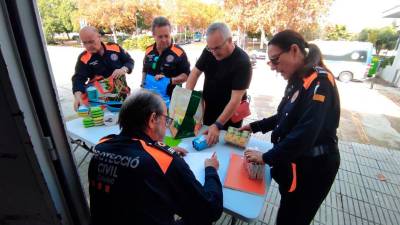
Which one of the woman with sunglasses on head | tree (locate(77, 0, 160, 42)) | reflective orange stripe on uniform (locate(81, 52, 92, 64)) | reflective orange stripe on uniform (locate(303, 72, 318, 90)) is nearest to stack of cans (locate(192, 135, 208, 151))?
the woman with sunglasses on head

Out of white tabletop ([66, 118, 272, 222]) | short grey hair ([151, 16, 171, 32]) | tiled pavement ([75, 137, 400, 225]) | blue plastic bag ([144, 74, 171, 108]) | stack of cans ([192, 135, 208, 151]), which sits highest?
short grey hair ([151, 16, 171, 32])

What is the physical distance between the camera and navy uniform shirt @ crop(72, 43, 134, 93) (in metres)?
2.68

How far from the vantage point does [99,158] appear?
1.04 metres

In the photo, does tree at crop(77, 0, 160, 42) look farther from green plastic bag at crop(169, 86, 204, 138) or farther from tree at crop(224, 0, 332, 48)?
green plastic bag at crop(169, 86, 204, 138)

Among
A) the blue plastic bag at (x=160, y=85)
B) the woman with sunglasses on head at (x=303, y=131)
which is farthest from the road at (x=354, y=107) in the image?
the woman with sunglasses on head at (x=303, y=131)

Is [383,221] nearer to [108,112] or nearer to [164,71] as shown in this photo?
[164,71]

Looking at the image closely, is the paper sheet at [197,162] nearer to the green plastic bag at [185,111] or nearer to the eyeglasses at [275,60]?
the green plastic bag at [185,111]

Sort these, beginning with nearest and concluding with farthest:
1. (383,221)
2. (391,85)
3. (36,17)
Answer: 1. (36,17)
2. (383,221)
3. (391,85)

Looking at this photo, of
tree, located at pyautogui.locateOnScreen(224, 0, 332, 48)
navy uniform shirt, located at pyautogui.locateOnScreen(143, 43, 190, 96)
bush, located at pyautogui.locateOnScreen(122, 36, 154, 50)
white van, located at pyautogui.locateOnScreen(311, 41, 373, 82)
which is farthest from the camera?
bush, located at pyautogui.locateOnScreen(122, 36, 154, 50)

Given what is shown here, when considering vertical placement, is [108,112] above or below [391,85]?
above

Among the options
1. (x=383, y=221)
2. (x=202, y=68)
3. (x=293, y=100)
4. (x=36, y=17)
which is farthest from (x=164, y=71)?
(x=383, y=221)

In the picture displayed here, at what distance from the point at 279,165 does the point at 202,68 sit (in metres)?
1.27

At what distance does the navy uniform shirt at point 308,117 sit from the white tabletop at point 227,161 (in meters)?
0.24

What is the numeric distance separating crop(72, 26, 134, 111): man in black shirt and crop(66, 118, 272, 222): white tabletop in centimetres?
49
